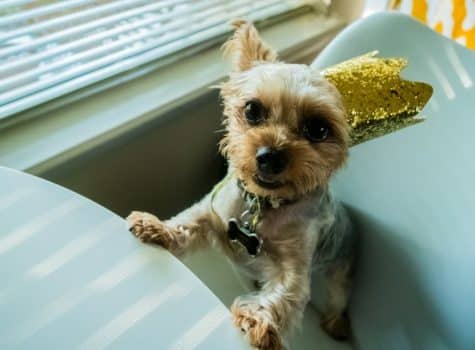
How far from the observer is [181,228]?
100cm

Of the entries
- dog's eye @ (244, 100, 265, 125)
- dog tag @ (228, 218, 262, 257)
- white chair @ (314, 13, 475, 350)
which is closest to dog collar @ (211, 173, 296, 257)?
dog tag @ (228, 218, 262, 257)

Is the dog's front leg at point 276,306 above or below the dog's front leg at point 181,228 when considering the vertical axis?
below

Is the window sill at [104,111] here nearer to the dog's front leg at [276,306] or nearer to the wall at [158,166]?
the wall at [158,166]

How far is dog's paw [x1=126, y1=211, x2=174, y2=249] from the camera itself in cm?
80

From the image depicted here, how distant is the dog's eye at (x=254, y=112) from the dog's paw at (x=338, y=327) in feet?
1.60

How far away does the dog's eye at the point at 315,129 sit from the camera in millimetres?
900

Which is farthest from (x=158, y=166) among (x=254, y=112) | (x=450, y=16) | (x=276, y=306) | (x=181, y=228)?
(x=450, y=16)

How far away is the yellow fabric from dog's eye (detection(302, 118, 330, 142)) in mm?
673

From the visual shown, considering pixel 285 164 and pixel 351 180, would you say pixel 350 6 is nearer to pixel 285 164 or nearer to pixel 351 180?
pixel 351 180

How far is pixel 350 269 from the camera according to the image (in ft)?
3.62

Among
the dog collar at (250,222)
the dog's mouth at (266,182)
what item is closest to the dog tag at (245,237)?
the dog collar at (250,222)

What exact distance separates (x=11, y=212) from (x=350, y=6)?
1.39m

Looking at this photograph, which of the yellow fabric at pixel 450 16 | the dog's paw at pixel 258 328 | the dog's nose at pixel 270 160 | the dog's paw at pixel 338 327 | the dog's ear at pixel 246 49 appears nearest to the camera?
the dog's paw at pixel 258 328

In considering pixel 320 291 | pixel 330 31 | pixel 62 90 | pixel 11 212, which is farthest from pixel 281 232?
pixel 330 31
